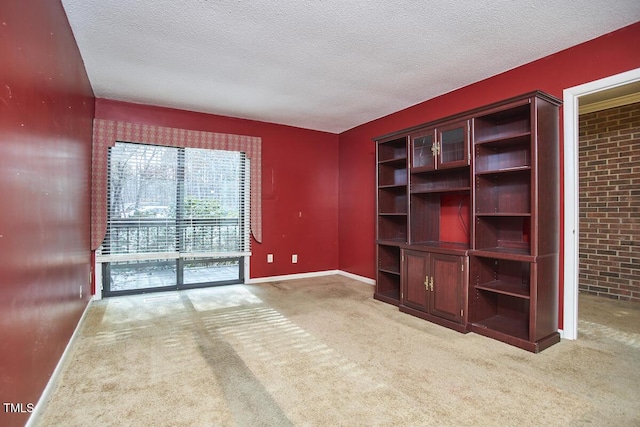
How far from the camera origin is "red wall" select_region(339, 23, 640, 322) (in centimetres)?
250

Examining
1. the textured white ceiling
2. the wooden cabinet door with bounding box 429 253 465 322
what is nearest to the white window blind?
the textured white ceiling

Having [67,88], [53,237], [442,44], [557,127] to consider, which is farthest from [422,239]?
[67,88]

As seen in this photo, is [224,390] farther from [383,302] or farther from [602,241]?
[602,241]

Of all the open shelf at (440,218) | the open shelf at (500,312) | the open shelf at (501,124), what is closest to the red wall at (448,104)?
the open shelf at (501,124)

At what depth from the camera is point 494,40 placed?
8.54 feet

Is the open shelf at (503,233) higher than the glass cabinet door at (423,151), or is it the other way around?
the glass cabinet door at (423,151)

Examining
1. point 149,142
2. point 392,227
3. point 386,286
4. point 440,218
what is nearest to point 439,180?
Result: point 440,218

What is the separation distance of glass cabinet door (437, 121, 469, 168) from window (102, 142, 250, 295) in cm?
283

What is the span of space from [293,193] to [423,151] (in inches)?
94.2

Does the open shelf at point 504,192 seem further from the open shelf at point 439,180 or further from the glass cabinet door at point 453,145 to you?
the open shelf at point 439,180

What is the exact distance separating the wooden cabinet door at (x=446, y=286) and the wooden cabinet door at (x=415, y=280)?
8cm

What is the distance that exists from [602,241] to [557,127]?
2.38 metres

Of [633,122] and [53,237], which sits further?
[633,122]

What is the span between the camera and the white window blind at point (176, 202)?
4051 millimetres
